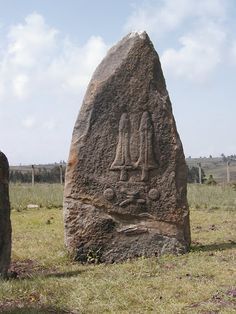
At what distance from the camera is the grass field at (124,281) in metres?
7.00

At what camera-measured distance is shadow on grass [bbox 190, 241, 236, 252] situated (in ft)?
34.3

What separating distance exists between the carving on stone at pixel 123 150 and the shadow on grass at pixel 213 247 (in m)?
1.82

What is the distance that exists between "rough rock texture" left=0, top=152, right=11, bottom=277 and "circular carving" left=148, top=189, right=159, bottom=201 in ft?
8.96

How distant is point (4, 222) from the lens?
27.9ft

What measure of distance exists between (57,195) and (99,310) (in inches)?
569

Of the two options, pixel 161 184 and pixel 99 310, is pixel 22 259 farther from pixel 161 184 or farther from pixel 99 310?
pixel 99 310

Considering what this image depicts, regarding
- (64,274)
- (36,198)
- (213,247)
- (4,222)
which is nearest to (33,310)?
(4,222)

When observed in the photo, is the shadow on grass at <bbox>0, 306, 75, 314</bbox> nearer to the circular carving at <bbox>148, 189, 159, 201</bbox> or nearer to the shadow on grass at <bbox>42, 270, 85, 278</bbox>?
the shadow on grass at <bbox>42, 270, 85, 278</bbox>

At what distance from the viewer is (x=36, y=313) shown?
6.63 meters

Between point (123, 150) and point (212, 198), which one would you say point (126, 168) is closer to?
point (123, 150)

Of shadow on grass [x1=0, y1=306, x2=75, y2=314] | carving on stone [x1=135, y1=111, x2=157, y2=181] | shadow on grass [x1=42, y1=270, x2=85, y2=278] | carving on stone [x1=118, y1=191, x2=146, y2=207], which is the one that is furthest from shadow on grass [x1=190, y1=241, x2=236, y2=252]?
shadow on grass [x1=0, y1=306, x2=75, y2=314]

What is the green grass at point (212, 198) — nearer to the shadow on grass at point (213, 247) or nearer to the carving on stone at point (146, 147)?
the shadow on grass at point (213, 247)

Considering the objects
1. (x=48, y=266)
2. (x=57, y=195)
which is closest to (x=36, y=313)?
(x=48, y=266)

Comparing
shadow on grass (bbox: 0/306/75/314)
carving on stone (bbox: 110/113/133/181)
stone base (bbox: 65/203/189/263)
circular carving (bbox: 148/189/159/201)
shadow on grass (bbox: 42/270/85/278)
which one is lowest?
shadow on grass (bbox: 0/306/75/314)
